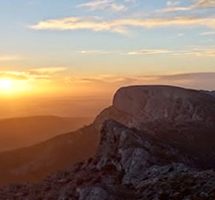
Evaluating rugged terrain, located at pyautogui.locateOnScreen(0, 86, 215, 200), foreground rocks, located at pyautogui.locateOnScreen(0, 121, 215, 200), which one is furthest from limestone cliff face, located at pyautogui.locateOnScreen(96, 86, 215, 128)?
foreground rocks, located at pyautogui.locateOnScreen(0, 121, 215, 200)

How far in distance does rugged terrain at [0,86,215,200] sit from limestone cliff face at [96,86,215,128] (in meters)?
0.36

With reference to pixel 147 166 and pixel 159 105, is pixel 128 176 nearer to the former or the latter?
pixel 147 166

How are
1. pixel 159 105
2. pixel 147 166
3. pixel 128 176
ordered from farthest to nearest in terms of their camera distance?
pixel 159 105
pixel 147 166
pixel 128 176

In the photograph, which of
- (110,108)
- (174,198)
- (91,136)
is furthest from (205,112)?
(174,198)

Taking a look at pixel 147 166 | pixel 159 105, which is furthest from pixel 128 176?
pixel 159 105

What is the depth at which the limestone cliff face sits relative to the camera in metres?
110

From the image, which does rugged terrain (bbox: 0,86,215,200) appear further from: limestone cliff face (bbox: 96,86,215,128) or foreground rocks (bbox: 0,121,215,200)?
limestone cliff face (bbox: 96,86,215,128)

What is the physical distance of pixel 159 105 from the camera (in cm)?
12912

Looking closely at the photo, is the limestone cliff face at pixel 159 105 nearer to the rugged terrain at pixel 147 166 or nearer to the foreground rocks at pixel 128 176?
the rugged terrain at pixel 147 166

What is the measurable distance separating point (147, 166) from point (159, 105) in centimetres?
6985

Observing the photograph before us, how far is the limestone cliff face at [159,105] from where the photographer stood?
110375 millimetres

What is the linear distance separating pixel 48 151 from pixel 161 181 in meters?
85.2

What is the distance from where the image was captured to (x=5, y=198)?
217 feet

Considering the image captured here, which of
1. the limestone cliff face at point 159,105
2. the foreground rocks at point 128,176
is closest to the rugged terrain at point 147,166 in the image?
the foreground rocks at point 128,176
